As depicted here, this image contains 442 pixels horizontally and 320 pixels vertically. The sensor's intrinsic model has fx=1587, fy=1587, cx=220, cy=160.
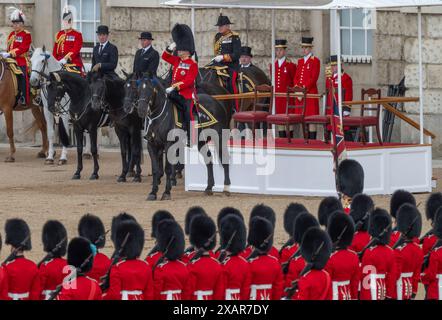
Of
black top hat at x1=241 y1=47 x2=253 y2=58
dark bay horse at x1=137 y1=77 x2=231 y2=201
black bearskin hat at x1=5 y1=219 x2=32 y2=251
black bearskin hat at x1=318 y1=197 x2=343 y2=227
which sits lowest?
black bearskin hat at x1=5 y1=219 x2=32 y2=251

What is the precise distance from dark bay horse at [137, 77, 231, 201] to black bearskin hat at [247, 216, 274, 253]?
6773mm

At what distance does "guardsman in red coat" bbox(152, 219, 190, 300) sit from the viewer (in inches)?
438

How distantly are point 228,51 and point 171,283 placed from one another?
10853mm

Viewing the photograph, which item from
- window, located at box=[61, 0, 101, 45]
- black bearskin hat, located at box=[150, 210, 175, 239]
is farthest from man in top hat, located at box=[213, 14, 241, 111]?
black bearskin hat, located at box=[150, 210, 175, 239]

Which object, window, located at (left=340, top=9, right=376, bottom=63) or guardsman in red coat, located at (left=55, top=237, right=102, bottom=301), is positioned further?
window, located at (left=340, top=9, right=376, bottom=63)

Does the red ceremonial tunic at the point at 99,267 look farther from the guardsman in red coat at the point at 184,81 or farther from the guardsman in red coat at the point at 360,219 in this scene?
the guardsman in red coat at the point at 184,81

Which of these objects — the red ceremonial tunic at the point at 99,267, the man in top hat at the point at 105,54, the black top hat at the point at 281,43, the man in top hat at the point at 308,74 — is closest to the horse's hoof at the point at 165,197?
the man in top hat at the point at 105,54

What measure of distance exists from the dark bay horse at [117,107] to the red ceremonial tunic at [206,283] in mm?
9026

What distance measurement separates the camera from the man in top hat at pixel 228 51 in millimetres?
21547

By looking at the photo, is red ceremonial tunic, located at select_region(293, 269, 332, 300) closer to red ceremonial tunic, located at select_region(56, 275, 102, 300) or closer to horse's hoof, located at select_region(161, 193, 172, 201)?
red ceremonial tunic, located at select_region(56, 275, 102, 300)

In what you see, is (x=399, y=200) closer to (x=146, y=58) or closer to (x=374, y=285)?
(x=374, y=285)

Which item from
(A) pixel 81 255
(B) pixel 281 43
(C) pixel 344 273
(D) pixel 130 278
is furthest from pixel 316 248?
(B) pixel 281 43

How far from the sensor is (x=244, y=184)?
19.2 meters

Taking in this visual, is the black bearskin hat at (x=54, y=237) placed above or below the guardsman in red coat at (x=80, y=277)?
above
